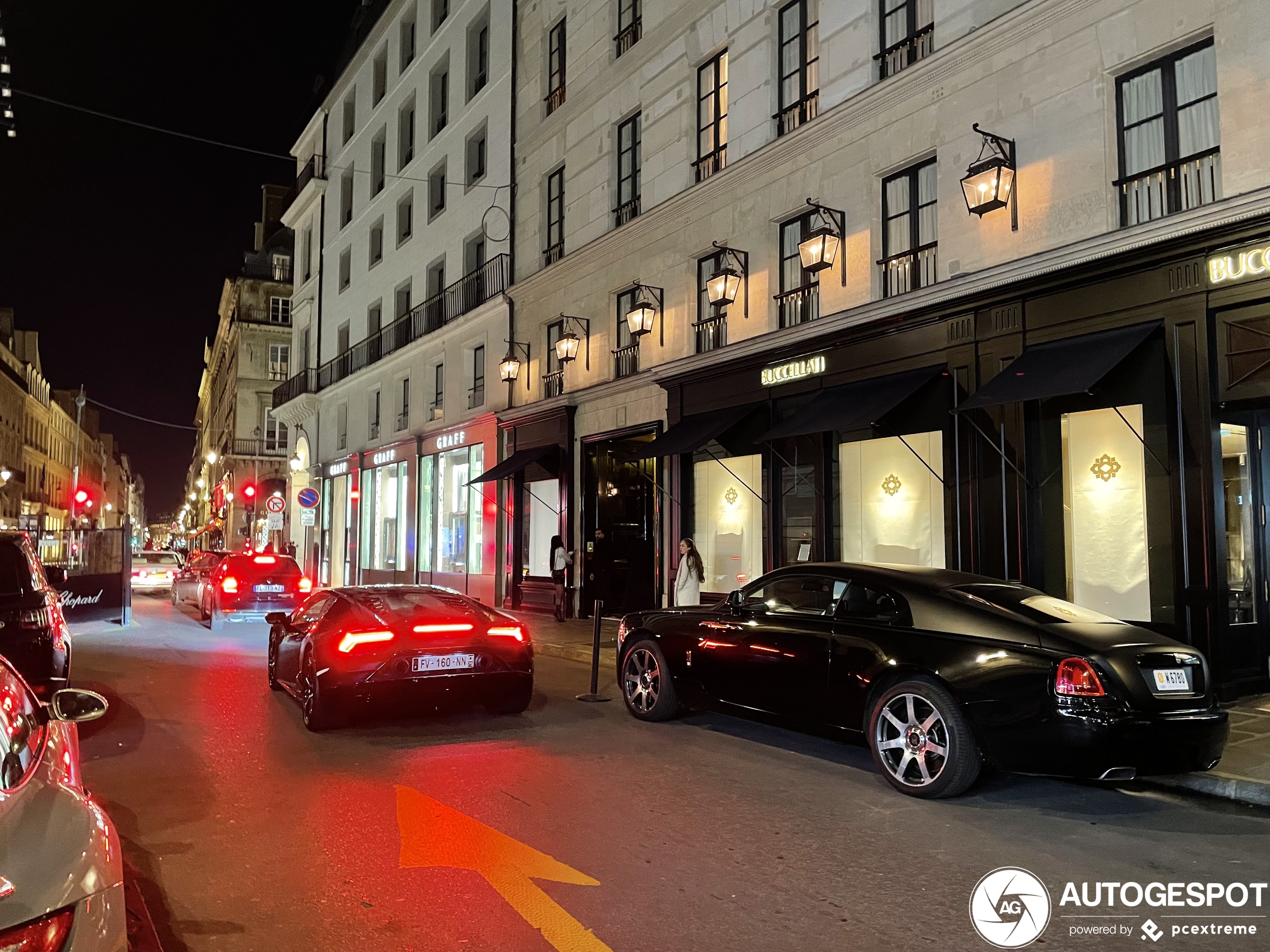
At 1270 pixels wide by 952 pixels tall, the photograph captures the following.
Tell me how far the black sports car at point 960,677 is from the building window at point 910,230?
6.85 meters

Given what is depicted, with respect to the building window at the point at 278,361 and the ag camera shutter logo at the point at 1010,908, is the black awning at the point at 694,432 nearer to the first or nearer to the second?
the ag camera shutter logo at the point at 1010,908

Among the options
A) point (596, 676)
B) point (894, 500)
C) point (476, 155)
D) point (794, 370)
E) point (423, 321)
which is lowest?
point (596, 676)

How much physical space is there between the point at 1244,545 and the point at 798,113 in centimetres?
936

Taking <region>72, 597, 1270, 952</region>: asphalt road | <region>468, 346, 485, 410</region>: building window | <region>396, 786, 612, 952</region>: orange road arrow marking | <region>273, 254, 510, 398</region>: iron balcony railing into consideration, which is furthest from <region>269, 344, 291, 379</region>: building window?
A: <region>396, 786, 612, 952</region>: orange road arrow marking

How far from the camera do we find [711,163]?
56.4ft

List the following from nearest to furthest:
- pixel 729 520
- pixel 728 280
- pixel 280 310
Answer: pixel 728 280
pixel 729 520
pixel 280 310

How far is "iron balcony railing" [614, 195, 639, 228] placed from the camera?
19281mm

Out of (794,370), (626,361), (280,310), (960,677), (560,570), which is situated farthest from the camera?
(280,310)

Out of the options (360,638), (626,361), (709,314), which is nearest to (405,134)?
(626,361)

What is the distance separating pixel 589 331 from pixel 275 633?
11419mm

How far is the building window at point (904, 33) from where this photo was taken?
13.2 metres

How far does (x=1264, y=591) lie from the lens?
9.93 metres

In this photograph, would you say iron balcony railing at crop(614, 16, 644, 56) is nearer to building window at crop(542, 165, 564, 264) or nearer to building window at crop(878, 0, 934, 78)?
building window at crop(542, 165, 564, 264)

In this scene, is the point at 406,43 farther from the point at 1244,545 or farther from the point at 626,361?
the point at 1244,545
